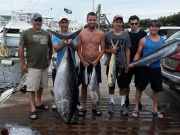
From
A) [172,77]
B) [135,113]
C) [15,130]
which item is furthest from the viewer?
[172,77]

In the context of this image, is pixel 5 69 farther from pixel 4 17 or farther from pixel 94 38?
pixel 4 17

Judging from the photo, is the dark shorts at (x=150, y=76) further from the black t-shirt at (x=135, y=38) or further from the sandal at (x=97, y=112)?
the sandal at (x=97, y=112)

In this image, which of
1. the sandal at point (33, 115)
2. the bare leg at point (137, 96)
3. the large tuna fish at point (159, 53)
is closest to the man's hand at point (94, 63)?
the large tuna fish at point (159, 53)

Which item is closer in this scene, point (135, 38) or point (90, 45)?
point (90, 45)

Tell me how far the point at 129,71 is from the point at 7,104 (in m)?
2.63

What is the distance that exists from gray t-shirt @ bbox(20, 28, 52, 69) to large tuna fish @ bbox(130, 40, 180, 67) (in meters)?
1.49

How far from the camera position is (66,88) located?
6078 millimetres

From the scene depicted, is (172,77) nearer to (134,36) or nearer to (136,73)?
(136,73)

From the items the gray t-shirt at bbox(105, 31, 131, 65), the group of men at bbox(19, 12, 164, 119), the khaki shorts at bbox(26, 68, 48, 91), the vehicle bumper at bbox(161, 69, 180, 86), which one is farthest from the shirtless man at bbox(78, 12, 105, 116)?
the vehicle bumper at bbox(161, 69, 180, 86)

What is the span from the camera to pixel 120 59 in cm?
659

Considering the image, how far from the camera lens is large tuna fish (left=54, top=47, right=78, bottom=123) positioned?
6035 millimetres

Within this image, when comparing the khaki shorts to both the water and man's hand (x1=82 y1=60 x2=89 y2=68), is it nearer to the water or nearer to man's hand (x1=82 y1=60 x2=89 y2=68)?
man's hand (x1=82 y1=60 x2=89 y2=68)

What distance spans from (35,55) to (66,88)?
89 centimetres

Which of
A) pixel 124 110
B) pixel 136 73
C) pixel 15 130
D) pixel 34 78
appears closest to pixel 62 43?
pixel 34 78
